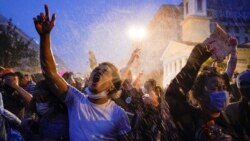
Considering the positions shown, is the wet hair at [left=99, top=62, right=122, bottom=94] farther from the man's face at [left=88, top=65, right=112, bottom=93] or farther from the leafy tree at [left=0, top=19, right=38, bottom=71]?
the leafy tree at [left=0, top=19, right=38, bottom=71]

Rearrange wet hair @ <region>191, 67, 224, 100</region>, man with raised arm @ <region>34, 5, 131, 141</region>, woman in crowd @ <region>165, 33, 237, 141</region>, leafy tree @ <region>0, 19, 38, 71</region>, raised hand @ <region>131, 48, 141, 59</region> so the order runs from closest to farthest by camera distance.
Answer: woman in crowd @ <region>165, 33, 237, 141</region>, man with raised arm @ <region>34, 5, 131, 141</region>, wet hair @ <region>191, 67, 224, 100</region>, raised hand @ <region>131, 48, 141, 59</region>, leafy tree @ <region>0, 19, 38, 71</region>

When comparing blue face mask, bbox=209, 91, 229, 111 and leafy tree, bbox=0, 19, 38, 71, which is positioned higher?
blue face mask, bbox=209, 91, 229, 111

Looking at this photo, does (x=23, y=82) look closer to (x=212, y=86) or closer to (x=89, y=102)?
(x=89, y=102)

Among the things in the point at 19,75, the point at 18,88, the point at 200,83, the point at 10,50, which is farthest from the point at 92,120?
the point at 10,50

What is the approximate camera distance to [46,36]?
12.2 feet

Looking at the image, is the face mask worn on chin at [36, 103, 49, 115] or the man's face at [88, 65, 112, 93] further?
the face mask worn on chin at [36, 103, 49, 115]

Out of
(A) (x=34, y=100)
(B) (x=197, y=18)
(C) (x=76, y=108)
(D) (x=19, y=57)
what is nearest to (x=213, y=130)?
(C) (x=76, y=108)

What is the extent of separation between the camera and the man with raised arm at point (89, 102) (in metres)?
3.71

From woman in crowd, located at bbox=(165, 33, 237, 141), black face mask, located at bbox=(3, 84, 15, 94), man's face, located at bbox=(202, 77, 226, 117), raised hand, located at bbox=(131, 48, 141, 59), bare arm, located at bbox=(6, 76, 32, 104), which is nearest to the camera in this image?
woman in crowd, located at bbox=(165, 33, 237, 141)

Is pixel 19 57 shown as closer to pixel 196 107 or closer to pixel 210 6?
pixel 196 107

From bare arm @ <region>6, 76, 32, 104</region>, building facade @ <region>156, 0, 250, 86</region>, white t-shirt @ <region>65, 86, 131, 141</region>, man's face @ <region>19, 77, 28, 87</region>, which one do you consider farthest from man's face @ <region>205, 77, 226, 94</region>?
building facade @ <region>156, 0, 250, 86</region>

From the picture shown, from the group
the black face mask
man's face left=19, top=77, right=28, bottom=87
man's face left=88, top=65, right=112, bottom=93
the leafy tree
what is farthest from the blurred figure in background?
the leafy tree

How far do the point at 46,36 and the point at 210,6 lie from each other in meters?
70.6

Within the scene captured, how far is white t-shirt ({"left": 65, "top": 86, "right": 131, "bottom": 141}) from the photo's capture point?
3733 mm
